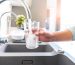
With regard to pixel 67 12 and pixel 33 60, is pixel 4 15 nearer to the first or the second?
pixel 67 12

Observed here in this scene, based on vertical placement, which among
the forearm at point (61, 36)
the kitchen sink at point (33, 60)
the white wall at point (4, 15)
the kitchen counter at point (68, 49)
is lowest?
the kitchen sink at point (33, 60)

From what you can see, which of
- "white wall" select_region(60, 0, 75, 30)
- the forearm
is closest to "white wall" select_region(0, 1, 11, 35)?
the forearm

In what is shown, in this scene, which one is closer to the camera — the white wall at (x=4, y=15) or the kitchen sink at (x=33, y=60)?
the kitchen sink at (x=33, y=60)

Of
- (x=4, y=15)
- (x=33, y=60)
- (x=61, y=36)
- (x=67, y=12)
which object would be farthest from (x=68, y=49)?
(x=67, y=12)

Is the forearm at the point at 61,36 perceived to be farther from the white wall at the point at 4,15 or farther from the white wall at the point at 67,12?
the white wall at the point at 67,12

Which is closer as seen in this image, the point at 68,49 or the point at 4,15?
the point at 68,49

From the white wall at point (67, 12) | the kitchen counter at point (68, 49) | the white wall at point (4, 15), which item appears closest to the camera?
the kitchen counter at point (68, 49)

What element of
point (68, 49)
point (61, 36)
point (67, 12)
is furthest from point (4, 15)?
point (68, 49)

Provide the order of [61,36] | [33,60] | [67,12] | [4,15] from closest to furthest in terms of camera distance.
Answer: [33,60], [61,36], [4,15], [67,12]

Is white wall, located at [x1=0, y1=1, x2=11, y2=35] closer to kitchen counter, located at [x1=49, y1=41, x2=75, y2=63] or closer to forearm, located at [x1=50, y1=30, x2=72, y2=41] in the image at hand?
forearm, located at [x1=50, y1=30, x2=72, y2=41]

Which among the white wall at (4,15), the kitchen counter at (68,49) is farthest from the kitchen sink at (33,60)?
the white wall at (4,15)

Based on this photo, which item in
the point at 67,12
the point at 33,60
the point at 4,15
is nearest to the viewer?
the point at 33,60

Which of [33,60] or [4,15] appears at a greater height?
[4,15]

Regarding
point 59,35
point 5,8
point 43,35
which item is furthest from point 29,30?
point 5,8
